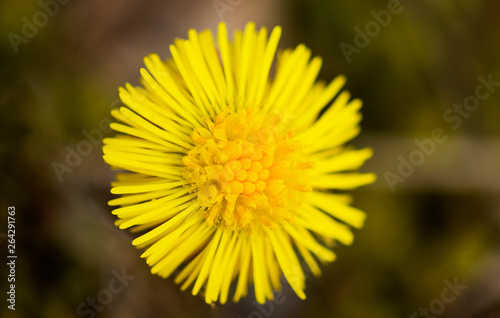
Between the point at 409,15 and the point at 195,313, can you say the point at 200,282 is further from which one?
the point at 409,15

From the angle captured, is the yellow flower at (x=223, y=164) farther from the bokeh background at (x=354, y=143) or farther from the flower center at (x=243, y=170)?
the bokeh background at (x=354, y=143)

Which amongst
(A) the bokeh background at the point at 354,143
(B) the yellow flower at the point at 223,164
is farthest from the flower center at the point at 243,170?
(A) the bokeh background at the point at 354,143

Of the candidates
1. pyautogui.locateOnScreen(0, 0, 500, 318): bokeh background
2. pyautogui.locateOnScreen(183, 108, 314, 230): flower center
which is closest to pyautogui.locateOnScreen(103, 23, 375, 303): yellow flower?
pyautogui.locateOnScreen(183, 108, 314, 230): flower center

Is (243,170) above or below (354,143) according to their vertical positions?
above

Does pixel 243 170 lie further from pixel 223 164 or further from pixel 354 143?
pixel 354 143

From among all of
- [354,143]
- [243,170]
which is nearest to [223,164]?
[243,170]

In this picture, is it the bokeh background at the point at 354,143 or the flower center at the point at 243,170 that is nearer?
the flower center at the point at 243,170

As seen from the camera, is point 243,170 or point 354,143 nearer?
point 243,170

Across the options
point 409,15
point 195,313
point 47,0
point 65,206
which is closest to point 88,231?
point 65,206
